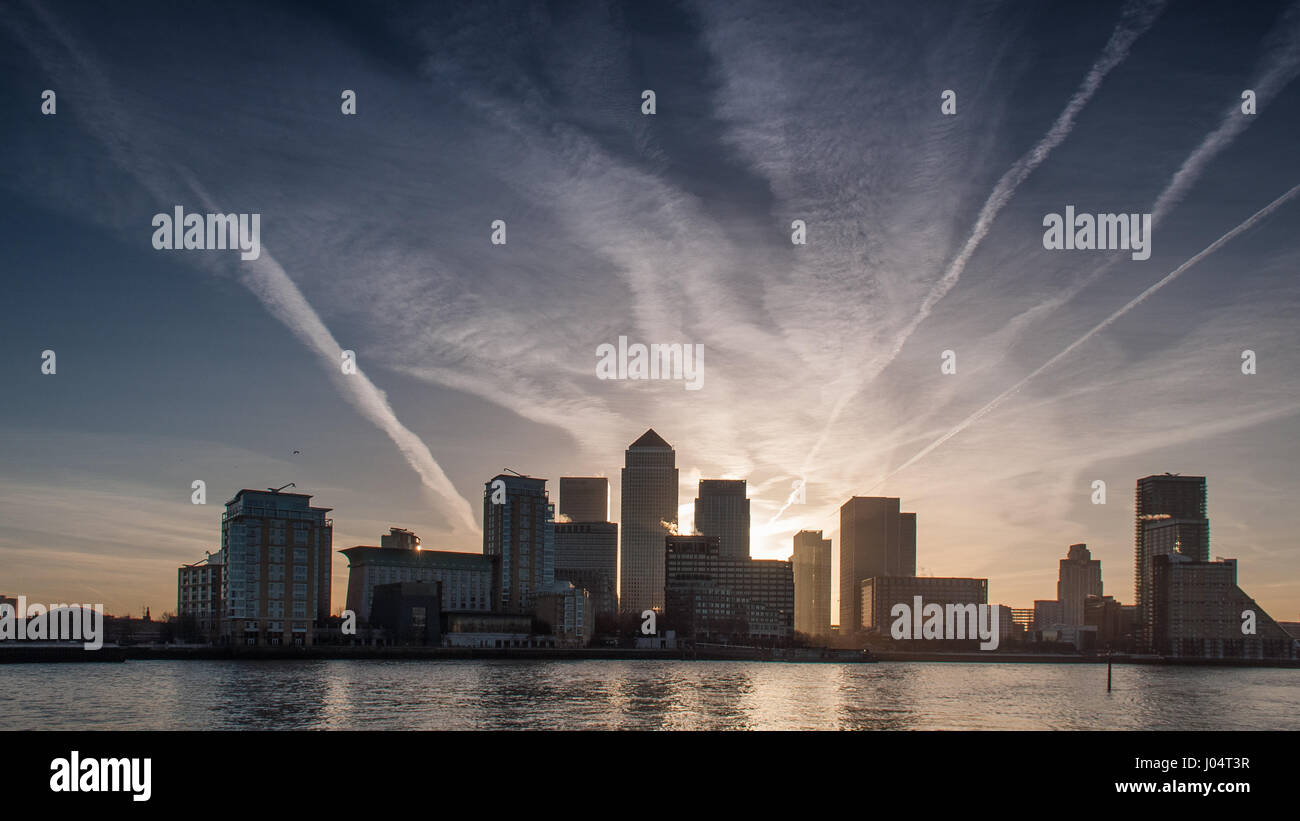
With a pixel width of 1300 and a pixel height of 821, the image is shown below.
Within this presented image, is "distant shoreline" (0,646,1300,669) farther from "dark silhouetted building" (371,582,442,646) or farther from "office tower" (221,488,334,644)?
"dark silhouetted building" (371,582,442,646)

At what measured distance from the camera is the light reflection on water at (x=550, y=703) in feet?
177

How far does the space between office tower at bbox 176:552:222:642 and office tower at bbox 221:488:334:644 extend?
35.5 ft

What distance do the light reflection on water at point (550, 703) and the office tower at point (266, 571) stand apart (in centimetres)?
3466

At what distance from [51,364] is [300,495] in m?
121

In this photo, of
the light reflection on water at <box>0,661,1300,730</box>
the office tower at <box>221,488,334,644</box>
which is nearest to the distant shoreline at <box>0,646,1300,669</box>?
the office tower at <box>221,488,334,644</box>

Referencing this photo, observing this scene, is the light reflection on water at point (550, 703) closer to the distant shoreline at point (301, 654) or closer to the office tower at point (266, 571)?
the distant shoreline at point (301, 654)

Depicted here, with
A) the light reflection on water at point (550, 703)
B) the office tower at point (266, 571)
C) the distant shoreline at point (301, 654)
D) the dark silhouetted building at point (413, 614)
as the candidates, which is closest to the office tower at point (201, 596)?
the office tower at point (266, 571)

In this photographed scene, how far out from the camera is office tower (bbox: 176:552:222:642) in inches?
6575

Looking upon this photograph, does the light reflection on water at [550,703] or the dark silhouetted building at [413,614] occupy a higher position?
the light reflection on water at [550,703]

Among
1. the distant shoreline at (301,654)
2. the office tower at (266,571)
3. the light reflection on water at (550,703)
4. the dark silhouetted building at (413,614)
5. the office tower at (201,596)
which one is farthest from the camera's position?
the dark silhouetted building at (413,614)
